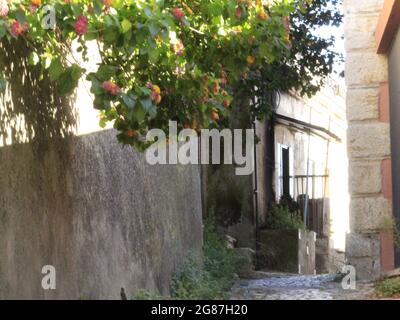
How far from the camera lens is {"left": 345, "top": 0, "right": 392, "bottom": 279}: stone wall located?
953 cm

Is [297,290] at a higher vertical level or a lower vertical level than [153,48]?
lower

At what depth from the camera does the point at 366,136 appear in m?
9.62

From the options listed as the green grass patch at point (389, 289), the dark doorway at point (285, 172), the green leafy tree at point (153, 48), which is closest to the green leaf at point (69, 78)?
the green leafy tree at point (153, 48)

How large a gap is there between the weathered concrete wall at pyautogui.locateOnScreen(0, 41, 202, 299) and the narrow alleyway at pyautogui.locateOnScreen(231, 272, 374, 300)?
1.14 meters

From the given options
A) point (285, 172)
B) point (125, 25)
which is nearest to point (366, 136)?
point (125, 25)

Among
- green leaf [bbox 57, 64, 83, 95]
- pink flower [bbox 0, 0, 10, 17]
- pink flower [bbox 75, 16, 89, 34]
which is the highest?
pink flower [bbox 0, 0, 10, 17]

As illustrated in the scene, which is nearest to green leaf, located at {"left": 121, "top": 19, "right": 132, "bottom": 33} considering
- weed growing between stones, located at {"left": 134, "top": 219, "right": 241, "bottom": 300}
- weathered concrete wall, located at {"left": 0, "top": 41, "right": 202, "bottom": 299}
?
weathered concrete wall, located at {"left": 0, "top": 41, "right": 202, "bottom": 299}

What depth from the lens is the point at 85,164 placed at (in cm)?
655

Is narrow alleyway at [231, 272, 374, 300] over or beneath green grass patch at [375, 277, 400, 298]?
beneath

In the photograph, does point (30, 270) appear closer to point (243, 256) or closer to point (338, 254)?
point (243, 256)

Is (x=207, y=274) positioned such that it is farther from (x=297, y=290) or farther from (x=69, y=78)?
(x=69, y=78)

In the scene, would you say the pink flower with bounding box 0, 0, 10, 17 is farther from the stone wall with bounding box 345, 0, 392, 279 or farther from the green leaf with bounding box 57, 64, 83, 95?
the stone wall with bounding box 345, 0, 392, 279

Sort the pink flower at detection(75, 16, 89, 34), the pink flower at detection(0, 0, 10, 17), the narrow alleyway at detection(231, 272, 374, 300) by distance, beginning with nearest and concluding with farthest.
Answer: the pink flower at detection(0, 0, 10, 17)
the pink flower at detection(75, 16, 89, 34)
the narrow alleyway at detection(231, 272, 374, 300)

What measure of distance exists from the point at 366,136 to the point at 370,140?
7cm
